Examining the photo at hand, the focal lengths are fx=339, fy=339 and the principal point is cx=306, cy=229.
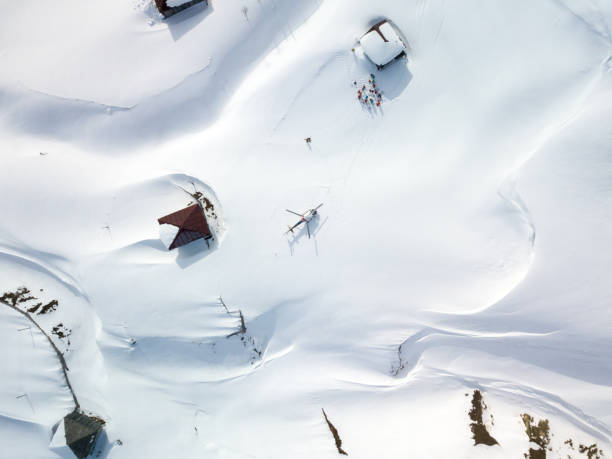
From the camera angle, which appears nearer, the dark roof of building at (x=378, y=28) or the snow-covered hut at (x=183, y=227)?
the dark roof of building at (x=378, y=28)

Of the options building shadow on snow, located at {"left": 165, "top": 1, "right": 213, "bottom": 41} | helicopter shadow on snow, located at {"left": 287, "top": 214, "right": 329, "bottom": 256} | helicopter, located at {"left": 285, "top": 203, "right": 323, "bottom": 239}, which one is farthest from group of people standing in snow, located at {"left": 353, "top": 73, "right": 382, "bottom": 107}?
building shadow on snow, located at {"left": 165, "top": 1, "right": 213, "bottom": 41}

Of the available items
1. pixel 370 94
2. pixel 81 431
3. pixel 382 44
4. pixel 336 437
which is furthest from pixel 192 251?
pixel 382 44

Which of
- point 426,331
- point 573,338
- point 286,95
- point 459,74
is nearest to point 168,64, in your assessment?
point 286,95

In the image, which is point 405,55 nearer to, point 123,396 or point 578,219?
point 578,219

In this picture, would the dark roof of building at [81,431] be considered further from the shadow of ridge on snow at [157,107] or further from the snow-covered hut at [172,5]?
the snow-covered hut at [172,5]

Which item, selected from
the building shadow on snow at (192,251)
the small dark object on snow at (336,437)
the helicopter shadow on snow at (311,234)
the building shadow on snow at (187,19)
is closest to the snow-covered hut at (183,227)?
the building shadow on snow at (192,251)

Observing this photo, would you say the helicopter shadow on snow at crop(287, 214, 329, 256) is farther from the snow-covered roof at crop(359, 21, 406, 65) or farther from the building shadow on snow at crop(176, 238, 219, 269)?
the snow-covered roof at crop(359, 21, 406, 65)

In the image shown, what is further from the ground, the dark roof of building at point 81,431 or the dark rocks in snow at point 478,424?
the dark roof of building at point 81,431

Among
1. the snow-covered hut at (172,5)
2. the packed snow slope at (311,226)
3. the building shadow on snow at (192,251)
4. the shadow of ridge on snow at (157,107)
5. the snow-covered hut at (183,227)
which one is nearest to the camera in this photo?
the packed snow slope at (311,226)
